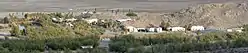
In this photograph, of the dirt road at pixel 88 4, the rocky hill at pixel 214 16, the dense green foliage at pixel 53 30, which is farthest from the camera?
the dirt road at pixel 88 4

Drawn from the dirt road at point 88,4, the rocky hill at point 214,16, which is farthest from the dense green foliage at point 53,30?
the dirt road at point 88,4

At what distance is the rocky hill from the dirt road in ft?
34.5

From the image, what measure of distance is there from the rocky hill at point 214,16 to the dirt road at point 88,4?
10.5 metres

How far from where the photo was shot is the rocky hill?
41556mm

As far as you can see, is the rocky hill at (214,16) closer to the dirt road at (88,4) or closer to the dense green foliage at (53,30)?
the dense green foliage at (53,30)

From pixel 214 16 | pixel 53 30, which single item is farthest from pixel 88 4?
pixel 53 30

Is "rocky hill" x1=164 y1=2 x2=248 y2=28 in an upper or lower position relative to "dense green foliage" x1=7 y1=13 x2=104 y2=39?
lower

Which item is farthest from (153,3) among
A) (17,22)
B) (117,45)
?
(117,45)

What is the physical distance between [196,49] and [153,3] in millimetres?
46483

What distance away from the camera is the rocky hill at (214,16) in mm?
41556

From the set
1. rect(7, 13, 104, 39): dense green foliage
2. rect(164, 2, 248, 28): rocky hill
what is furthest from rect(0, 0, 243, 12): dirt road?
rect(7, 13, 104, 39): dense green foliage

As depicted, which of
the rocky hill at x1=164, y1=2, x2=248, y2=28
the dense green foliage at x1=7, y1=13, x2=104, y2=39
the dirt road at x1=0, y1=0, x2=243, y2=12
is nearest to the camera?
the dense green foliage at x1=7, y1=13, x2=104, y2=39

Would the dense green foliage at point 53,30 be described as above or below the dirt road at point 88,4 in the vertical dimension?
above

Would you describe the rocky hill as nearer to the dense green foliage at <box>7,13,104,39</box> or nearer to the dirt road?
the dense green foliage at <box>7,13,104,39</box>
